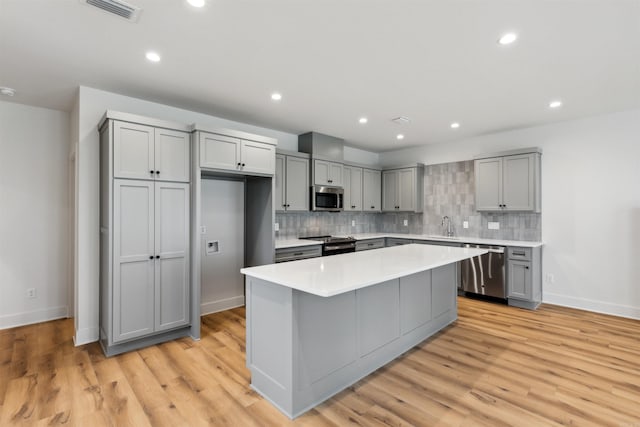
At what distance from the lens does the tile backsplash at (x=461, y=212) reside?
4871 millimetres

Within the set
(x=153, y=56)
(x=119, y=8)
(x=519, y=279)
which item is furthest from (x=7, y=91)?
(x=519, y=279)

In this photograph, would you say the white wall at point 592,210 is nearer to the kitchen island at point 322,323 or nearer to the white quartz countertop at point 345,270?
the white quartz countertop at point 345,270

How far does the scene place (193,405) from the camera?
7.23 feet

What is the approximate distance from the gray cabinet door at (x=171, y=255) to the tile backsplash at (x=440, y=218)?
181 centimetres

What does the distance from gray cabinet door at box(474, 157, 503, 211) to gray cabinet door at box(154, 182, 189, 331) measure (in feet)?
14.0

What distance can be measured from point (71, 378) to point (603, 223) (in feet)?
20.0

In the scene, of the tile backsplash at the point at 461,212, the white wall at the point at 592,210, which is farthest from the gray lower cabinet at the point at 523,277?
the tile backsplash at the point at 461,212

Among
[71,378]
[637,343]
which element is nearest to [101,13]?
[71,378]

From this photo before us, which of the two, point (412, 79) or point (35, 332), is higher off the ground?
point (412, 79)

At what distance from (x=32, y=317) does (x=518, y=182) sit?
21.8 ft

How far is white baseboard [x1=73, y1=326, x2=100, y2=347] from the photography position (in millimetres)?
3197

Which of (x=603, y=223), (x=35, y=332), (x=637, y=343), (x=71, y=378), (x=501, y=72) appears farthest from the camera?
(x=603, y=223)

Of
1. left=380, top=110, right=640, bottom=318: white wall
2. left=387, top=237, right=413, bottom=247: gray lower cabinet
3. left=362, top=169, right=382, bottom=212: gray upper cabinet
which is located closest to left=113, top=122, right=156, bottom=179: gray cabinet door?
left=362, top=169, right=382, bottom=212: gray upper cabinet

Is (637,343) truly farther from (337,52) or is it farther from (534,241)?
(337,52)
